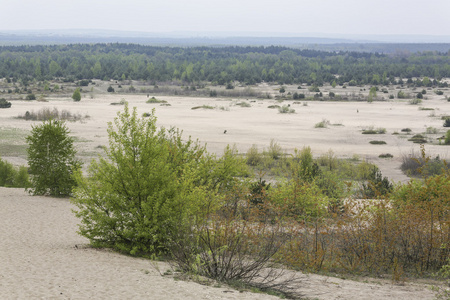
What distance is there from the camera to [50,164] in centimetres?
2250

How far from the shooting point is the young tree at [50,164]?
2225 cm

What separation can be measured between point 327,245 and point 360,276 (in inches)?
63.0

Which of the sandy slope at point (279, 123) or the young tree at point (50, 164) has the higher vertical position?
the young tree at point (50, 164)

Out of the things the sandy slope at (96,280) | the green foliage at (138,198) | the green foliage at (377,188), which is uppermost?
the green foliage at (138,198)

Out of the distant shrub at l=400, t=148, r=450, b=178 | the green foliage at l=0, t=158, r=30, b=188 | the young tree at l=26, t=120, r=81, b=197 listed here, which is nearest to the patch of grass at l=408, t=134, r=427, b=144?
the distant shrub at l=400, t=148, r=450, b=178

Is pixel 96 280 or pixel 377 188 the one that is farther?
pixel 377 188

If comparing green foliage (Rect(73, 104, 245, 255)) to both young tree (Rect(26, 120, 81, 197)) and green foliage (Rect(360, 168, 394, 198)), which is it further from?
young tree (Rect(26, 120, 81, 197))

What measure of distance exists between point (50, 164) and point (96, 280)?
1374 centimetres

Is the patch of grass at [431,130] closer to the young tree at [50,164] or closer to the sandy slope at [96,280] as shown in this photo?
the young tree at [50,164]

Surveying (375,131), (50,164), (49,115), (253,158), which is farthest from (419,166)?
(49,115)

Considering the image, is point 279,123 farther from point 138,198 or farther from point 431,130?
point 138,198

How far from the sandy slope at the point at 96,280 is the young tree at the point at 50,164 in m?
7.60

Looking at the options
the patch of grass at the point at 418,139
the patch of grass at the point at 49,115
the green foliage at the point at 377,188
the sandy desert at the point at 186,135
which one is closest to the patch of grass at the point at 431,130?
the sandy desert at the point at 186,135

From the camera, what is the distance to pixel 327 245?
43.9 feet
